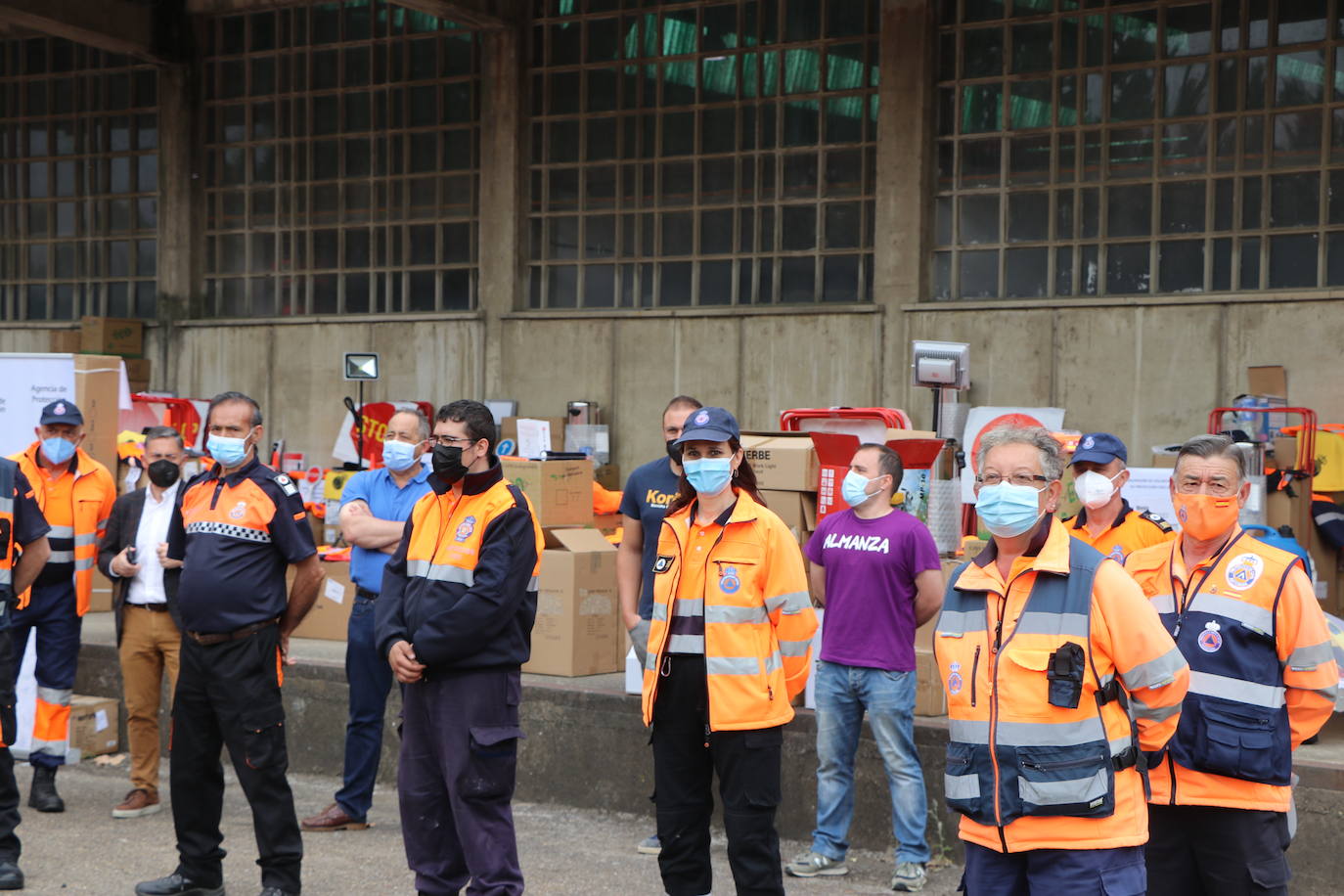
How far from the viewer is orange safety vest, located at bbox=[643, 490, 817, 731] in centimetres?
523

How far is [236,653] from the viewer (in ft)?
19.9

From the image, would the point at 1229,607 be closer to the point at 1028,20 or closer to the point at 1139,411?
the point at 1139,411

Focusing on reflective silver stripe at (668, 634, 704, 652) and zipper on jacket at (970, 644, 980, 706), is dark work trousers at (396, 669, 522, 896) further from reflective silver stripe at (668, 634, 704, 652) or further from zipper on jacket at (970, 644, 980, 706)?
zipper on jacket at (970, 644, 980, 706)

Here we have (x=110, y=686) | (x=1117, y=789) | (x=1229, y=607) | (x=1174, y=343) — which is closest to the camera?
(x=1117, y=789)

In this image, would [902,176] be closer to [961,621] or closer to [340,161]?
[340,161]

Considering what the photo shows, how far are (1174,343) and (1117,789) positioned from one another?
322 inches

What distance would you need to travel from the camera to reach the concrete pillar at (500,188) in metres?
14.2

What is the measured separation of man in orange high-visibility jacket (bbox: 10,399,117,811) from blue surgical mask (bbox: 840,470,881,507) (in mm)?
4296

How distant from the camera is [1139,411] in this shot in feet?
37.6

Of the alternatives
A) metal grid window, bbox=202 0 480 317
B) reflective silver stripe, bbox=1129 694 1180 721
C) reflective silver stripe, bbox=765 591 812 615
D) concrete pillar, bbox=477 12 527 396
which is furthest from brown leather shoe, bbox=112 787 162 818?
metal grid window, bbox=202 0 480 317

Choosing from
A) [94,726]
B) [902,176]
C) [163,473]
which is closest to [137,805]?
[94,726]

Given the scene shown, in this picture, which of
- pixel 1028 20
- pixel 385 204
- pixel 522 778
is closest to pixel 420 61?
pixel 385 204

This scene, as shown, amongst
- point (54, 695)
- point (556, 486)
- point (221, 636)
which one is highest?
point (556, 486)

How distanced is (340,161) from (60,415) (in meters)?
7.58
